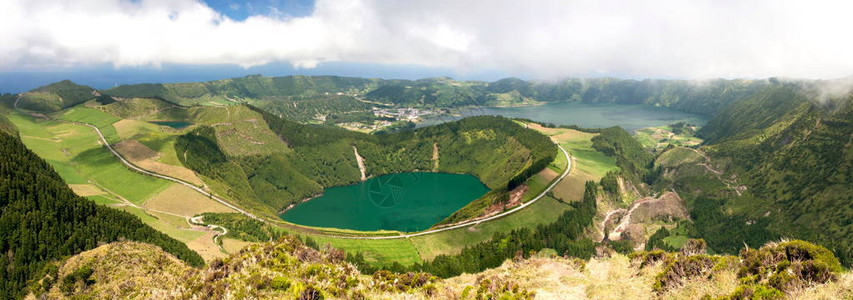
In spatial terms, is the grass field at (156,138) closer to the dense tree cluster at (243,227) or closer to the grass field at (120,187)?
the grass field at (120,187)

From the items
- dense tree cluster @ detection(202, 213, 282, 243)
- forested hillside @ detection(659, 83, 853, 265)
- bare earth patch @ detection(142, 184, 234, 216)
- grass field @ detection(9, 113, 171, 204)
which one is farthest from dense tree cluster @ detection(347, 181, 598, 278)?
grass field @ detection(9, 113, 171, 204)

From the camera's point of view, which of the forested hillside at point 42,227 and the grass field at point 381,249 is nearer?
the forested hillside at point 42,227

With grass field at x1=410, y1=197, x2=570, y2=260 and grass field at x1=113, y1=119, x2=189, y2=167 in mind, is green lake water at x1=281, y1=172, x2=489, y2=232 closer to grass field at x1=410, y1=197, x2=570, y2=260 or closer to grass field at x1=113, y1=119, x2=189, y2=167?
grass field at x1=410, y1=197, x2=570, y2=260

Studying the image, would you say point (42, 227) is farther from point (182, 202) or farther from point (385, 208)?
point (385, 208)

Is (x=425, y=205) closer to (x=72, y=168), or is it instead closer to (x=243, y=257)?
(x=243, y=257)

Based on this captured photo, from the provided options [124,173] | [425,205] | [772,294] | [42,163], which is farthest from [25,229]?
[425,205]

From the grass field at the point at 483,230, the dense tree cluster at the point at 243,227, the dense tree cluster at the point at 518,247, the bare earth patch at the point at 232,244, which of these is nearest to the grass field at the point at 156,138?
the dense tree cluster at the point at 243,227

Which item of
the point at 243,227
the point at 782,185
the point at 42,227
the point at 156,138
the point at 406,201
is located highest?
the point at 156,138

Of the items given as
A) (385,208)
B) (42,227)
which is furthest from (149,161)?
(385,208)

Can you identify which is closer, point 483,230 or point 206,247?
point 206,247
